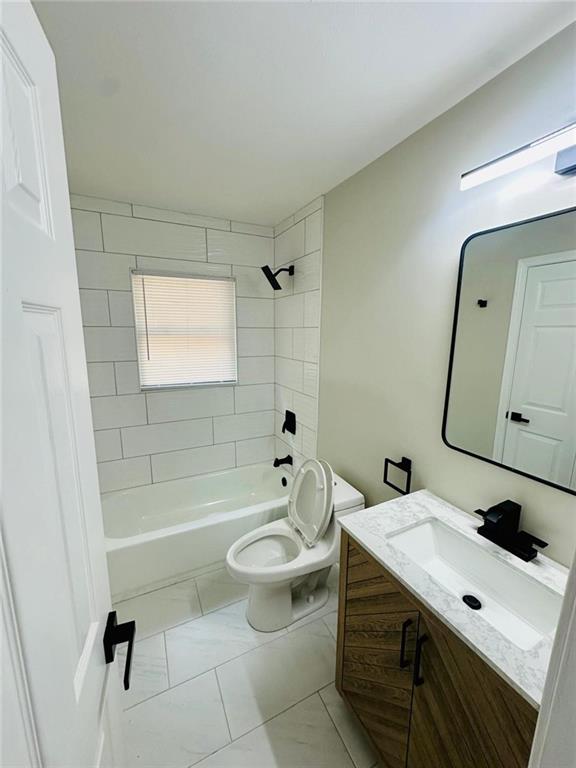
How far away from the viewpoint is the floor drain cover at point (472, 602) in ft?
3.27

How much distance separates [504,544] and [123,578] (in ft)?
6.22

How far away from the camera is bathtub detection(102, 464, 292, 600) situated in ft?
5.88

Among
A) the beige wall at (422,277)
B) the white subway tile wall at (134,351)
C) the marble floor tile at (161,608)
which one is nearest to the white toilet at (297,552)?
the beige wall at (422,277)

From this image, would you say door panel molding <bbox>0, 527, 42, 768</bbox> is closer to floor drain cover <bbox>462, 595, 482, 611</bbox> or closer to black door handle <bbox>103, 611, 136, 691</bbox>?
black door handle <bbox>103, 611, 136, 691</bbox>

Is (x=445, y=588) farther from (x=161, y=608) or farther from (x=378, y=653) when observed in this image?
(x=161, y=608)

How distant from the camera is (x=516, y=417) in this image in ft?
3.50

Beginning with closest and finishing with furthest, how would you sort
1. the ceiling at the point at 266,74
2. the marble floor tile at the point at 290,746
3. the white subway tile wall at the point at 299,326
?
the ceiling at the point at 266,74, the marble floor tile at the point at 290,746, the white subway tile wall at the point at 299,326

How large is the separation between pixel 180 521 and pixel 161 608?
717 millimetres

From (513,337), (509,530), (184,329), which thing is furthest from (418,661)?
(184,329)

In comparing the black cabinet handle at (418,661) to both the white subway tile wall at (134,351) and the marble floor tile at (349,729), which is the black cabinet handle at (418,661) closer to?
the marble floor tile at (349,729)

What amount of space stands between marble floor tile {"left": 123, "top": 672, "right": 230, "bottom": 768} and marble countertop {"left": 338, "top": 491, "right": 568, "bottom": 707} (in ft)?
3.29

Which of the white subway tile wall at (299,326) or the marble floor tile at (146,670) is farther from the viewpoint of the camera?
the white subway tile wall at (299,326)

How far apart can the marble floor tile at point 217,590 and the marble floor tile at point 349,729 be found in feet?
2.26

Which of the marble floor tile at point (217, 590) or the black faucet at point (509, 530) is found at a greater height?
the black faucet at point (509, 530)
